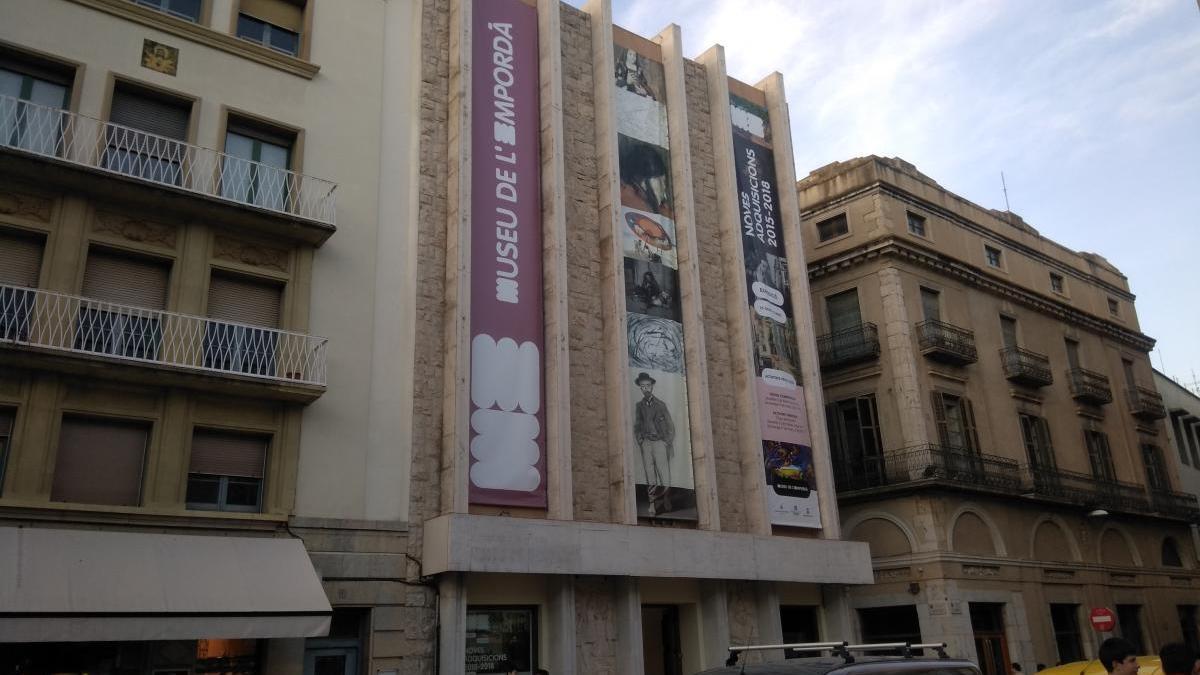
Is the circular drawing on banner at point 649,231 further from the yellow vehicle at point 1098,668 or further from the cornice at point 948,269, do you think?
the yellow vehicle at point 1098,668

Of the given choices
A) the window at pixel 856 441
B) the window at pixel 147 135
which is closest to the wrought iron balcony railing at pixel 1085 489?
the window at pixel 856 441

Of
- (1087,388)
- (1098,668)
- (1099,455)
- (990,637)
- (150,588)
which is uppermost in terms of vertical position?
(1087,388)

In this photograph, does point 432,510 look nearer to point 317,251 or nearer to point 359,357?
point 359,357

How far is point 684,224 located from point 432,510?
8829 mm

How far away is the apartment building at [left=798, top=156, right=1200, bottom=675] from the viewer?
23.8 meters

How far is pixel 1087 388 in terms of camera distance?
3034 centimetres

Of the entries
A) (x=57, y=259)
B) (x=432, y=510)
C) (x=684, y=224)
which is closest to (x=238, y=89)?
(x=57, y=259)

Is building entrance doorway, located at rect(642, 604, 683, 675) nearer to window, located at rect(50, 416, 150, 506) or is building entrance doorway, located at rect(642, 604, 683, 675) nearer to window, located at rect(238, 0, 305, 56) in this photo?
window, located at rect(50, 416, 150, 506)

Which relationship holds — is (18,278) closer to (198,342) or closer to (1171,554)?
(198,342)

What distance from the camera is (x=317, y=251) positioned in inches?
652

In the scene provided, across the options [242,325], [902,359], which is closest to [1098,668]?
[242,325]

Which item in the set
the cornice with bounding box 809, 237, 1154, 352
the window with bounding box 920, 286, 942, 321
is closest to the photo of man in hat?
the cornice with bounding box 809, 237, 1154, 352

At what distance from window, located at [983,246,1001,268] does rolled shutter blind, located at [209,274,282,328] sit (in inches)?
887

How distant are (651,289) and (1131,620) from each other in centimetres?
1968
